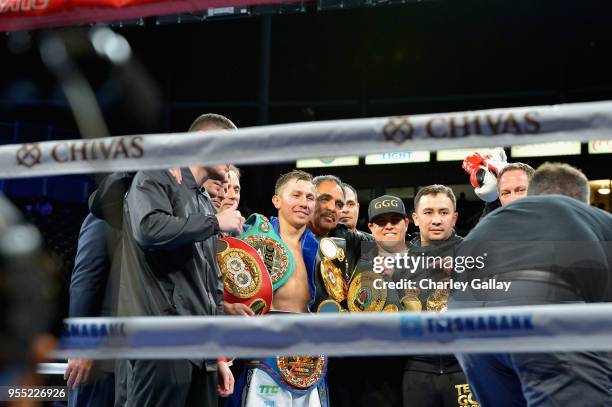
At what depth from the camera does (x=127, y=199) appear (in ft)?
5.51

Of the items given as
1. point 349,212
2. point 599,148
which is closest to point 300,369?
point 349,212

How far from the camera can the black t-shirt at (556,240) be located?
1.37 metres

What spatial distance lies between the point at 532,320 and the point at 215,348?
0.51m

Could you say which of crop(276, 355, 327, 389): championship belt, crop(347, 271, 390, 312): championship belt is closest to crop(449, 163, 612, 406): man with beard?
crop(347, 271, 390, 312): championship belt

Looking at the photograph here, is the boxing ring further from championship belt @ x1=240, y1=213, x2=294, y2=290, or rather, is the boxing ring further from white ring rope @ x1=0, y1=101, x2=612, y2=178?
championship belt @ x1=240, y1=213, x2=294, y2=290

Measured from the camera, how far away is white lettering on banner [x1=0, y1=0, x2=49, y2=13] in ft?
6.22

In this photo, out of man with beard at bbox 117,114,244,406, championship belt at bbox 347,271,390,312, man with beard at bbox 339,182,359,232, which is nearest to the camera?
man with beard at bbox 117,114,244,406

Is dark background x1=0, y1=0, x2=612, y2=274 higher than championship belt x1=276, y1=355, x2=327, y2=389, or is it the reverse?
dark background x1=0, y1=0, x2=612, y2=274

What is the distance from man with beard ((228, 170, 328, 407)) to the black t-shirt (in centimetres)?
118

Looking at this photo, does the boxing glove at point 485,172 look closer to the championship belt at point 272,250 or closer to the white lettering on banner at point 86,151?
the championship belt at point 272,250

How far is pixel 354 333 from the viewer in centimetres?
111

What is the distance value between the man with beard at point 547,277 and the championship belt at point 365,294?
92cm

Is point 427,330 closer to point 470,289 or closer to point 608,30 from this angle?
point 470,289

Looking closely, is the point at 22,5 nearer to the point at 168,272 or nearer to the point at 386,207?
the point at 168,272
